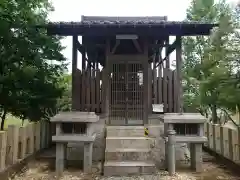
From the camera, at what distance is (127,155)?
7.13m

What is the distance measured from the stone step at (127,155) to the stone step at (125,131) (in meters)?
0.98

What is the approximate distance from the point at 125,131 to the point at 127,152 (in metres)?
1.12

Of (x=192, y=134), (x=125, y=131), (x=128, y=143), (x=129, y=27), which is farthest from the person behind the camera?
(x=129, y=27)

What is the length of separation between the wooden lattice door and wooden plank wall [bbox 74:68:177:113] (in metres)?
0.48

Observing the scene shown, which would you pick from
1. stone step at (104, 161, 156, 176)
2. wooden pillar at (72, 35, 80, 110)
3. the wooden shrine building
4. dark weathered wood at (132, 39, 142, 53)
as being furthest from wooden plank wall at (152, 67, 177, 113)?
stone step at (104, 161, 156, 176)

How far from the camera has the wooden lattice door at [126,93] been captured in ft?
30.6

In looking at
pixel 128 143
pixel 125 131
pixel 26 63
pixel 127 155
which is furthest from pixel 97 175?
pixel 26 63

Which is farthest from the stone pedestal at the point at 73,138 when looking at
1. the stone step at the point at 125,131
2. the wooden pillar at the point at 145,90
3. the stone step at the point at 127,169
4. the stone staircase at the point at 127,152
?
the wooden pillar at the point at 145,90

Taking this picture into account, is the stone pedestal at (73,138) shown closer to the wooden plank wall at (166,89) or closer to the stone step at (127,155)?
the stone step at (127,155)

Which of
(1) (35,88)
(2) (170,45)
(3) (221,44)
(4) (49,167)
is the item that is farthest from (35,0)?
(3) (221,44)

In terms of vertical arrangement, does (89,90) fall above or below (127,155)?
above

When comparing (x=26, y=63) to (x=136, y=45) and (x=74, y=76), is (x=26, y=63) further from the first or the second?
(x=136, y=45)

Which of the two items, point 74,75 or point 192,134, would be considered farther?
point 74,75

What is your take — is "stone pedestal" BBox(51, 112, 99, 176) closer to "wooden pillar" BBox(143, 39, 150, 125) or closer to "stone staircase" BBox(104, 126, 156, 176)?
"stone staircase" BBox(104, 126, 156, 176)
